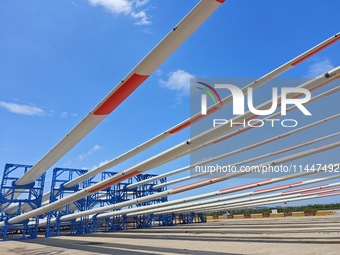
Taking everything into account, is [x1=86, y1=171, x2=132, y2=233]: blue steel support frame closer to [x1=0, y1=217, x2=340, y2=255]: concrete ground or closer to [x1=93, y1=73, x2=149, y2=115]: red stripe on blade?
[x1=0, y1=217, x2=340, y2=255]: concrete ground

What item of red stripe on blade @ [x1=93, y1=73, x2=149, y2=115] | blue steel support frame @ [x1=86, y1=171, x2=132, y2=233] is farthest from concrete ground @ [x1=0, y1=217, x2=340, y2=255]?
blue steel support frame @ [x1=86, y1=171, x2=132, y2=233]

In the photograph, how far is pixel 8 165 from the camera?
76.7ft

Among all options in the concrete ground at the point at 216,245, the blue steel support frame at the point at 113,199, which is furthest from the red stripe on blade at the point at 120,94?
the blue steel support frame at the point at 113,199

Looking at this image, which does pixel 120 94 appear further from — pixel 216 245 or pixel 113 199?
pixel 113 199

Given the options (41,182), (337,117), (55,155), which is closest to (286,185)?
(337,117)

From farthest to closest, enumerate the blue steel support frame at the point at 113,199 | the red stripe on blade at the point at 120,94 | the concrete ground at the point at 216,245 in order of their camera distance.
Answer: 1. the blue steel support frame at the point at 113,199
2. the concrete ground at the point at 216,245
3. the red stripe on blade at the point at 120,94

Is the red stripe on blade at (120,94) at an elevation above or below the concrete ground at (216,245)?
above

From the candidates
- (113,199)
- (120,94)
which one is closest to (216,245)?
(120,94)

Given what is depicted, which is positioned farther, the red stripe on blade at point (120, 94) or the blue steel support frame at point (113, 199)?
the blue steel support frame at point (113, 199)

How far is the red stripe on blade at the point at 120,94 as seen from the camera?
7164 millimetres

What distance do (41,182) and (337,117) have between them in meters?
21.9

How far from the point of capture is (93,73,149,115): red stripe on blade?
7.16 m

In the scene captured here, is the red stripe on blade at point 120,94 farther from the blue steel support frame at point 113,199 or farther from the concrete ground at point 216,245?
the blue steel support frame at point 113,199

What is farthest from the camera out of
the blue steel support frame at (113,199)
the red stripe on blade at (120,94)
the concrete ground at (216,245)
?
the blue steel support frame at (113,199)
